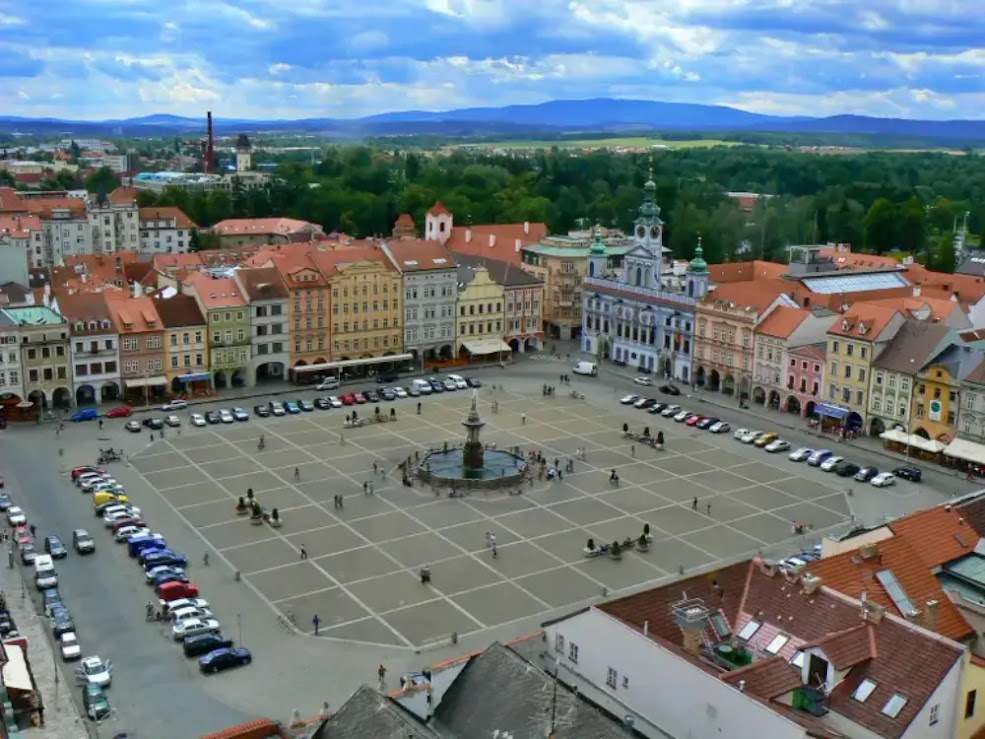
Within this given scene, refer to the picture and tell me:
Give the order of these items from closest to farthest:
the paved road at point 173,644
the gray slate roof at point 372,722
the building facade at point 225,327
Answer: the gray slate roof at point 372,722 < the paved road at point 173,644 < the building facade at point 225,327

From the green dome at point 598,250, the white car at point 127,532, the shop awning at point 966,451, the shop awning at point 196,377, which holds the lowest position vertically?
the white car at point 127,532

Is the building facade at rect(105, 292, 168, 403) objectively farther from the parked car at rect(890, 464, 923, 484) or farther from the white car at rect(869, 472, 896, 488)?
the parked car at rect(890, 464, 923, 484)

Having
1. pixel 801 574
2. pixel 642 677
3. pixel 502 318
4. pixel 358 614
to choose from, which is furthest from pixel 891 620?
pixel 502 318

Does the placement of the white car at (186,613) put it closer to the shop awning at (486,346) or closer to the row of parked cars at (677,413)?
the row of parked cars at (677,413)

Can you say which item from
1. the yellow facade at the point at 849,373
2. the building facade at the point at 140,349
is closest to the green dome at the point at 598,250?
the yellow facade at the point at 849,373

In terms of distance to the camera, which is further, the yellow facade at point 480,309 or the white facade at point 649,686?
the yellow facade at point 480,309

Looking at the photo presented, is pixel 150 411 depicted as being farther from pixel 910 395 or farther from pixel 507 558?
pixel 910 395
